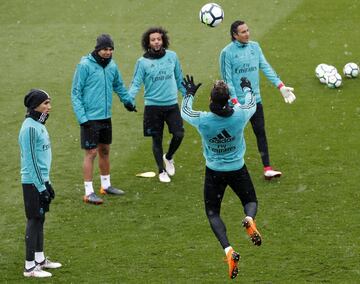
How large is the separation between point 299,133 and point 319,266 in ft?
18.3

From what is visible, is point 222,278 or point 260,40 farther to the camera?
point 260,40

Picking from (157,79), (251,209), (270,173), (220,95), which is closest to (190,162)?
(270,173)

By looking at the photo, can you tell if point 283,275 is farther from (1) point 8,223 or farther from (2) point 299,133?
(2) point 299,133

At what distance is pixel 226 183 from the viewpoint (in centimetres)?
1034

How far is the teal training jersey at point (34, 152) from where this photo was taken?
10.1m

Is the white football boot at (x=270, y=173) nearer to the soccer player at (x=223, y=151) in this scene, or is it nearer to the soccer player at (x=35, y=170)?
the soccer player at (x=223, y=151)

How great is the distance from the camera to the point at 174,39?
72.1 feet

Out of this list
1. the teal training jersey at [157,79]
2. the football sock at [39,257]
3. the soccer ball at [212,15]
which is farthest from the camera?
the soccer ball at [212,15]

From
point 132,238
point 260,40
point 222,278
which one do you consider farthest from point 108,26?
point 222,278

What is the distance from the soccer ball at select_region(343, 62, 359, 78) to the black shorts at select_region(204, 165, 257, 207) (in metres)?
8.65

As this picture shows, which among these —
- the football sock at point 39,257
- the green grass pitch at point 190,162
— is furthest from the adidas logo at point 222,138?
the football sock at point 39,257

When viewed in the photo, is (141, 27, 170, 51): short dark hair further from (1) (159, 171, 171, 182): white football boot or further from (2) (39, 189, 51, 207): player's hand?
(2) (39, 189, 51, 207): player's hand

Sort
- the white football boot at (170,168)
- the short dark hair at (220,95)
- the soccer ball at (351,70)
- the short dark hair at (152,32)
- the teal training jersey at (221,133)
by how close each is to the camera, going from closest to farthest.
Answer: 1. the short dark hair at (220,95)
2. the teal training jersey at (221,133)
3. the short dark hair at (152,32)
4. the white football boot at (170,168)
5. the soccer ball at (351,70)

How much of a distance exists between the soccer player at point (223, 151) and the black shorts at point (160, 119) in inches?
127
